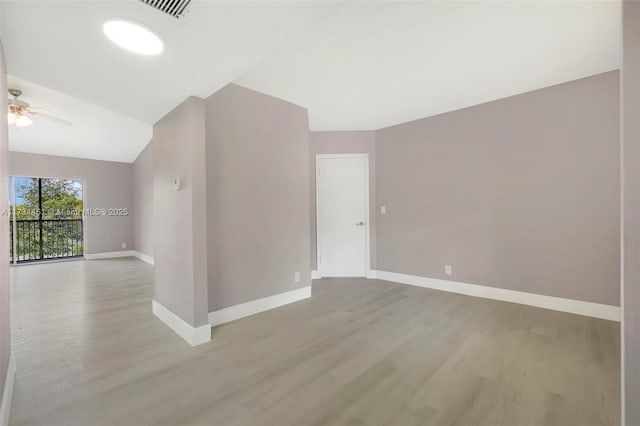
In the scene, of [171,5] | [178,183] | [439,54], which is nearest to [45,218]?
[178,183]

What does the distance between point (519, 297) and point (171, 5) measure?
4.30 meters

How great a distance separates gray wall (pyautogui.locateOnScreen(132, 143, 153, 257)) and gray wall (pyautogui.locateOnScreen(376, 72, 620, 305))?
5.56 metres

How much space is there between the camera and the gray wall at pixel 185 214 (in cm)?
239

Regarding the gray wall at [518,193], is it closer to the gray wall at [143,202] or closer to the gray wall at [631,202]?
the gray wall at [631,202]

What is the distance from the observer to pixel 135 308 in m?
3.29

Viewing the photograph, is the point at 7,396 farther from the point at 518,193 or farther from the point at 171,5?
the point at 518,193

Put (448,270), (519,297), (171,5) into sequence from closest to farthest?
(171,5) → (519,297) → (448,270)

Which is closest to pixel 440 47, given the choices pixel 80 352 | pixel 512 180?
pixel 512 180

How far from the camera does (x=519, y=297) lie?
3314mm

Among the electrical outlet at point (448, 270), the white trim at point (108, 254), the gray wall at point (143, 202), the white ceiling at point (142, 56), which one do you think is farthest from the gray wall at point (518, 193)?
the white trim at point (108, 254)

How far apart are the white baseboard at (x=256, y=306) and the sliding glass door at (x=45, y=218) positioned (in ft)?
21.0

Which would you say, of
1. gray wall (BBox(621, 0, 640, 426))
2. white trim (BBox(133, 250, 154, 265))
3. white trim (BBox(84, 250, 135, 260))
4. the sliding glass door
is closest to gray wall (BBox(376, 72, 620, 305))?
gray wall (BBox(621, 0, 640, 426))

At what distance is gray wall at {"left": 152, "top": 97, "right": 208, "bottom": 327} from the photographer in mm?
2393

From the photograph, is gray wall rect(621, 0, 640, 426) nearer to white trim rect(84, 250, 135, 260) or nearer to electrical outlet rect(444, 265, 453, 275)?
electrical outlet rect(444, 265, 453, 275)
